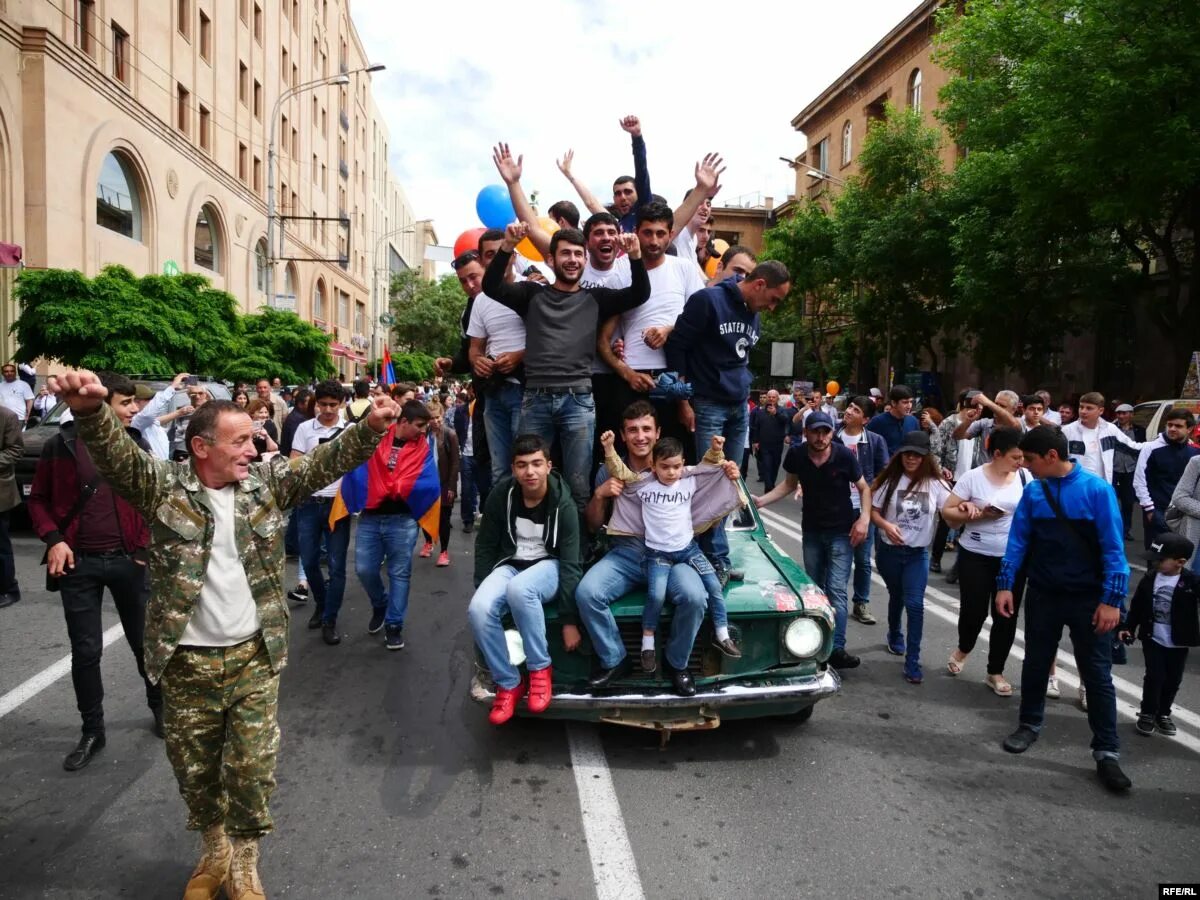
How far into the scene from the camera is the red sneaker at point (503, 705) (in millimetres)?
4051

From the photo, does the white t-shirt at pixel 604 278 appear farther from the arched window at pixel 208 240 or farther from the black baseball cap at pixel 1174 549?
the arched window at pixel 208 240

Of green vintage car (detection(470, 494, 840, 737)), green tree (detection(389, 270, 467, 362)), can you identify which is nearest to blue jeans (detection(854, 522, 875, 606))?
green vintage car (detection(470, 494, 840, 737))

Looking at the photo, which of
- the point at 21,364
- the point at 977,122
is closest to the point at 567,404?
the point at 21,364

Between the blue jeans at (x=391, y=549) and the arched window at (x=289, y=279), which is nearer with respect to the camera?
the blue jeans at (x=391, y=549)

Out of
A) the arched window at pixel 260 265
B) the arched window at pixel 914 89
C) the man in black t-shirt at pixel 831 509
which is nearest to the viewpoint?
the man in black t-shirt at pixel 831 509

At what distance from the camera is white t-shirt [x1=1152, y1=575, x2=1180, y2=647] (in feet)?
15.2

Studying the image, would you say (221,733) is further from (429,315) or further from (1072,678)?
(429,315)

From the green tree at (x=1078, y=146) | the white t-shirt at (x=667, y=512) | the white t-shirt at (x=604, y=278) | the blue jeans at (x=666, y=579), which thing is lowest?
the blue jeans at (x=666, y=579)

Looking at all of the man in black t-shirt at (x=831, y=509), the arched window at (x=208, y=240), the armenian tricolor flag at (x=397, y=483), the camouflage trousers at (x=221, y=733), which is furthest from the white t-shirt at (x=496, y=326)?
the arched window at (x=208, y=240)

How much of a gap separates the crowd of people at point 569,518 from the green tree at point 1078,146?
1021 centimetres

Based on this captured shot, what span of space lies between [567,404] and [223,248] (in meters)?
29.0

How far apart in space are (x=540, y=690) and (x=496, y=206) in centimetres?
535

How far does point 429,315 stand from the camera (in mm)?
56000

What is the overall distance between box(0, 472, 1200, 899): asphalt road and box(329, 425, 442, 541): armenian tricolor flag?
1294 mm
